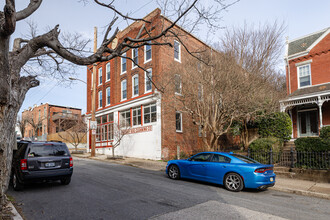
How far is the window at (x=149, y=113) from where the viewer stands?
20045mm

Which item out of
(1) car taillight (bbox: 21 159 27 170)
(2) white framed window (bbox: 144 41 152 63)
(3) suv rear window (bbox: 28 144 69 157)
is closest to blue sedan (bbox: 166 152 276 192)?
(3) suv rear window (bbox: 28 144 69 157)

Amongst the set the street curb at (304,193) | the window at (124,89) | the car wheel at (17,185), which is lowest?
the street curb at (304,193)

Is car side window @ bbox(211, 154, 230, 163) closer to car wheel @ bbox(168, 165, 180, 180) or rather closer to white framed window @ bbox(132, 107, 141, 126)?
car wheel @ bbox(168, 165, 180, 180)

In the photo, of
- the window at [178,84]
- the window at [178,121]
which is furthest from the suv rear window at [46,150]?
the window at [178,121]

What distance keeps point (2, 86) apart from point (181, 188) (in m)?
6.21

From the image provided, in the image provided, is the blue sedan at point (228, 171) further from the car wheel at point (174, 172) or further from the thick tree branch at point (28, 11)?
the thick tree branch at point (28, 11)

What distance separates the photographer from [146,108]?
20.9 metres

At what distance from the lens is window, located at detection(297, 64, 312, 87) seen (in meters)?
19.0

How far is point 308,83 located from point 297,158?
1037cm

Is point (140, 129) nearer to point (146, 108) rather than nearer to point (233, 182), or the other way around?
point (146, 108)

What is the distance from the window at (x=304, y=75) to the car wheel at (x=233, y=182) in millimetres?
14601

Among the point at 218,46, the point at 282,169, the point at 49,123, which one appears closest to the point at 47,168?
the point at 282,169

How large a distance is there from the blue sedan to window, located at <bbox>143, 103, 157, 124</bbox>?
32.5 feet

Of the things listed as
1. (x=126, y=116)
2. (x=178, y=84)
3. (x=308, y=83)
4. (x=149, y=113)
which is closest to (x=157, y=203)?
(x=178, y=84)
